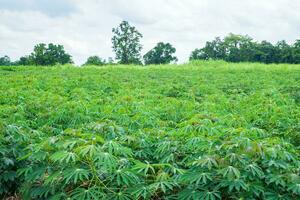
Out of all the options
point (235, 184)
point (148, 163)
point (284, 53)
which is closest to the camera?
point (235, 184)

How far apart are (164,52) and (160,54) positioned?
538 mm

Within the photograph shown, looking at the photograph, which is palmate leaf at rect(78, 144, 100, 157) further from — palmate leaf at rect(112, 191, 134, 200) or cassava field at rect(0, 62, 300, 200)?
palmate leaf at rect(112, 191, 134, 200)

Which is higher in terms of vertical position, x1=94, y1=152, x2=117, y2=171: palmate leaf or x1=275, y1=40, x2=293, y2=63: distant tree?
x1=94, y1=152, x2=117, y2=171: palmate leaf

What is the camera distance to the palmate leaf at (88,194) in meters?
2.81

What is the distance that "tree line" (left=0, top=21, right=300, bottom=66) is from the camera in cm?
4213

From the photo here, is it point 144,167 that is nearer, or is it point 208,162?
point 208,162

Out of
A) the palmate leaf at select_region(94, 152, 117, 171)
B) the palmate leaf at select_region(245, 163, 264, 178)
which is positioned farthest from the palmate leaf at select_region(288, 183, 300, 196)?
the palmate leaf at select_region(94, 152, 117, 171)

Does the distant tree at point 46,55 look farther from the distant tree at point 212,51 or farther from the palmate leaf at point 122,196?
the palmate leaf at point 122,196

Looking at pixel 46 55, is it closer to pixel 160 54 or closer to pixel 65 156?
pixel 160 54

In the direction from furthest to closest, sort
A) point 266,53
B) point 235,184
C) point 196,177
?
point 266,53
point 196,177
point 235,184

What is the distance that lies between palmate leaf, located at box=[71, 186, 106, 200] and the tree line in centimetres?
3852

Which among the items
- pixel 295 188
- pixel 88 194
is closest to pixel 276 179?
pixel 295 188

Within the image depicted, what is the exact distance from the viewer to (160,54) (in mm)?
48344

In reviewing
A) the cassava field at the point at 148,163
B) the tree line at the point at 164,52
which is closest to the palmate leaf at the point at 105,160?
the cassava field at the point at 148,163
